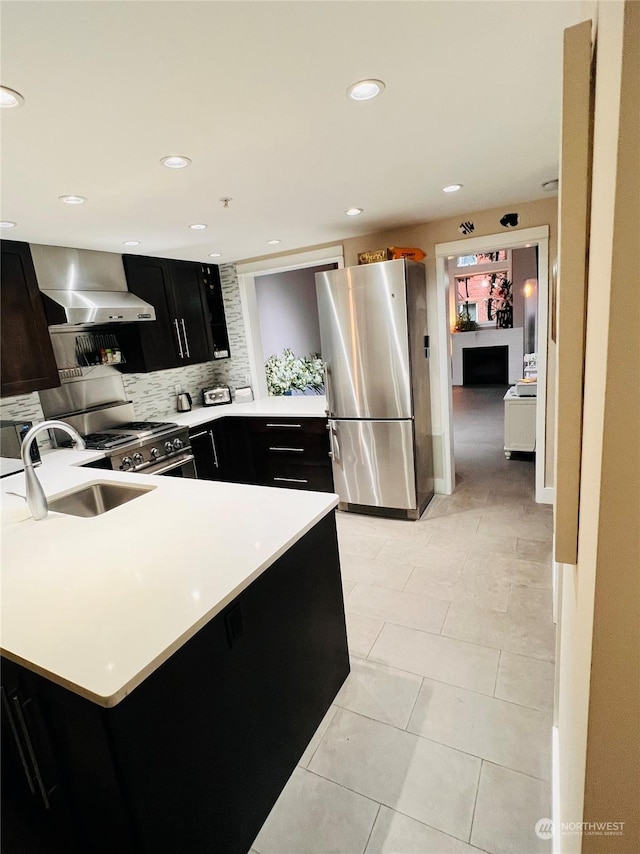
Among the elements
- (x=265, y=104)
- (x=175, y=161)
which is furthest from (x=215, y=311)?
(x=265, y=104)

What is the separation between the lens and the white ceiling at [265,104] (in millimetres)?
1041

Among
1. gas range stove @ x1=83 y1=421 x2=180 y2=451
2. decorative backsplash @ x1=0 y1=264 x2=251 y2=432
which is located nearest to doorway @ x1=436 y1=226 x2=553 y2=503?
decorative backsplash @ x1=0 y1=264 x2=251 y2=432

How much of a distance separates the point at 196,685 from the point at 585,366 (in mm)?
1188

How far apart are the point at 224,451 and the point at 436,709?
2.87 m

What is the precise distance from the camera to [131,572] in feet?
4.20

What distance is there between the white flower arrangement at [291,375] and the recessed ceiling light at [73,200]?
273 centimetres

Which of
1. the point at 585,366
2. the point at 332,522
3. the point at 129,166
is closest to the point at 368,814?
the point at 332,522

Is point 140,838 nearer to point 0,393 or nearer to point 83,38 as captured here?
point 83,38

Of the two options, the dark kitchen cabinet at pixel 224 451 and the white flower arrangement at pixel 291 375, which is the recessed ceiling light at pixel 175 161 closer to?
the dark kitchen cabinet at pixel 224 451

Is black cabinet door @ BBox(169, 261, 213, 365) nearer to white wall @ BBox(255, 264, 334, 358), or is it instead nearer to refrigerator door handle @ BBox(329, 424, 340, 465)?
white wall @ BBox(255, 264, 334, 358)

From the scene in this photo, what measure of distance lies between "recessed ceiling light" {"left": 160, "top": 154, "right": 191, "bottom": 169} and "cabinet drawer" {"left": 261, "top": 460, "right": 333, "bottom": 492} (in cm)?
248

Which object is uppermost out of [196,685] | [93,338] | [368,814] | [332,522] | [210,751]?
[93,338]

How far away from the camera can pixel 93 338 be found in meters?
3.43

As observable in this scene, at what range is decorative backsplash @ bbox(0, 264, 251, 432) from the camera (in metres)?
3.87
